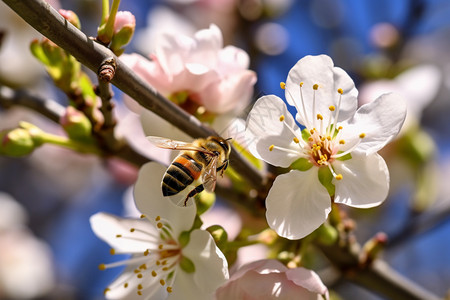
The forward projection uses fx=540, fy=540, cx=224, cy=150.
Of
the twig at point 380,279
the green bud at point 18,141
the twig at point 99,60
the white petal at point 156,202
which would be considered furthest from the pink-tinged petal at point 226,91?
the twig at point 380,279

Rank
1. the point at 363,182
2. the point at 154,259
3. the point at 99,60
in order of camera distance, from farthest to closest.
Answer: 1. the point at 154,259
2. the point at 363,182
3. the point at 99,60

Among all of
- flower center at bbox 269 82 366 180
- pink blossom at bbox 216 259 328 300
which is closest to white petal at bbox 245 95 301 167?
flower center at bbox 269 82 366 180

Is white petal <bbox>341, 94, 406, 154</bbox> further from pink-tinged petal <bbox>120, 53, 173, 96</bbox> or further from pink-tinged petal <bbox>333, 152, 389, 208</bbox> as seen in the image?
pink-tinged petal <bbox>120, 53, 173, 96</bbox>

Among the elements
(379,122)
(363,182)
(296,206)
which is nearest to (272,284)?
(296,206)

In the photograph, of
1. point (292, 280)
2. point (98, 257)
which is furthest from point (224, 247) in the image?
point (98, 257)

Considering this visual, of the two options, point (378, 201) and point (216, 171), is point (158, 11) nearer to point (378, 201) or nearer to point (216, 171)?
point (216, 171)

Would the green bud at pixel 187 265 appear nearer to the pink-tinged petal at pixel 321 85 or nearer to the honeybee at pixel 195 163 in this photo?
the honeybee at pixel 195 163

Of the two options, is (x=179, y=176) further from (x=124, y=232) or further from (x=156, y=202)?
(x=124, y=232)
